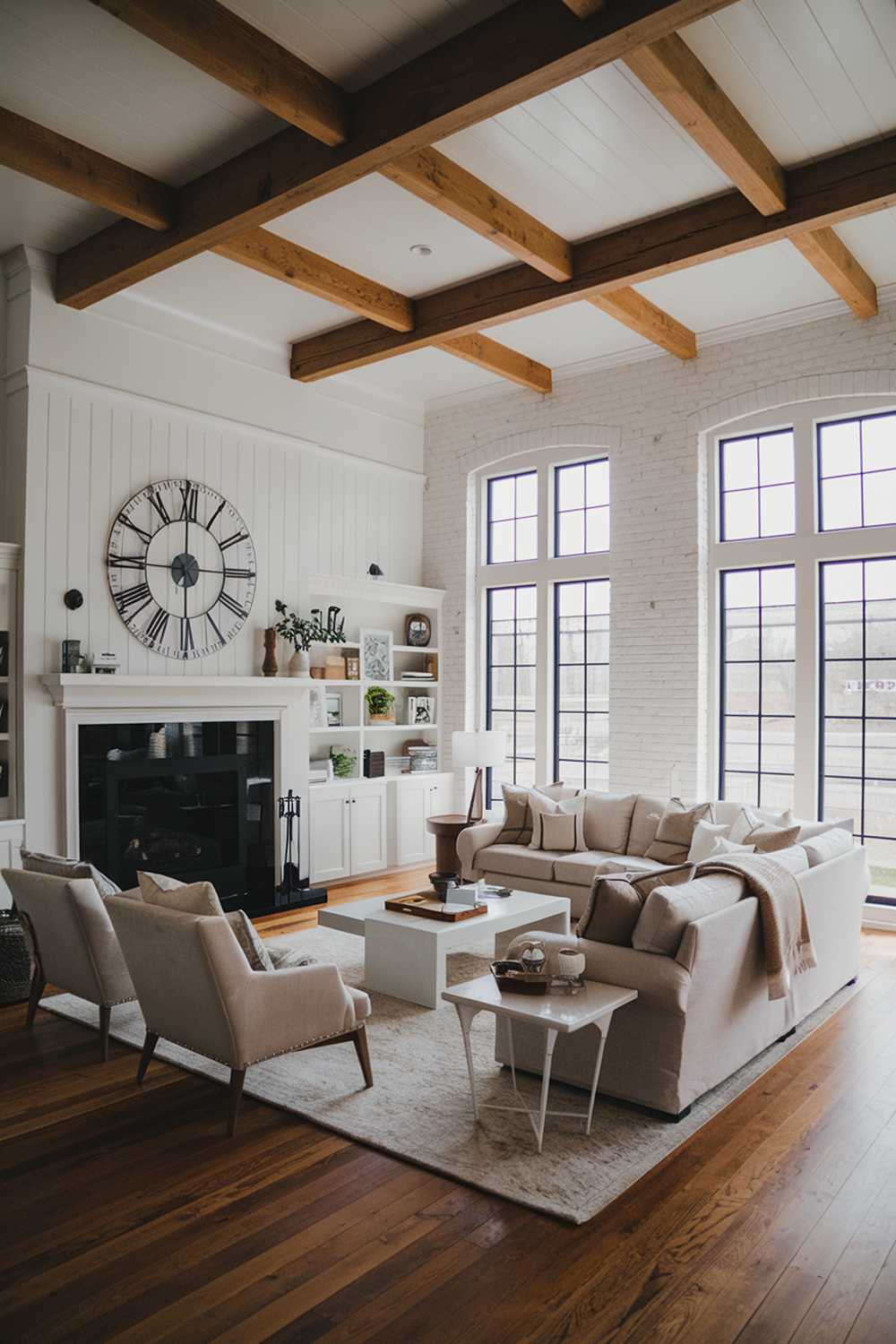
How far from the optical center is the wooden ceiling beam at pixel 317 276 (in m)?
5.66

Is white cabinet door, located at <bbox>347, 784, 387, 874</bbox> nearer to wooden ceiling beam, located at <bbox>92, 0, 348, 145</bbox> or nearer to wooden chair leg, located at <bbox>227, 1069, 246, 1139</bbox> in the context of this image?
wooden chair leg, located at <bbox>227, 1069, 246, 1139</bbox>

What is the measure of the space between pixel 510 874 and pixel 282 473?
3.59 m

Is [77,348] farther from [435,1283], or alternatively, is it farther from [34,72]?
[435,1283]

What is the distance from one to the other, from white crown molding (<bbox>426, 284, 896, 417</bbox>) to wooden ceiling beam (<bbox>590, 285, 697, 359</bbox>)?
0.17 metres

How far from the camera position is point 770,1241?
115 inches

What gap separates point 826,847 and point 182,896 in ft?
10.9

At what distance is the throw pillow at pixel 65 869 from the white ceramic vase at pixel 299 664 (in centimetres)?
300

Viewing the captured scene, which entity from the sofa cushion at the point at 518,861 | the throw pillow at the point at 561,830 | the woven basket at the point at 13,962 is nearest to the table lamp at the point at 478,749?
the sofa cushion at the point at 518,861

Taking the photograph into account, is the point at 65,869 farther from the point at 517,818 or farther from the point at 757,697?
the point at 757,697

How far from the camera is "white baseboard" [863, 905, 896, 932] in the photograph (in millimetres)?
6602

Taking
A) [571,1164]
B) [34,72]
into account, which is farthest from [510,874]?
[34,72]

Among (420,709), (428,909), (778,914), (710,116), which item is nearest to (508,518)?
(420,709)

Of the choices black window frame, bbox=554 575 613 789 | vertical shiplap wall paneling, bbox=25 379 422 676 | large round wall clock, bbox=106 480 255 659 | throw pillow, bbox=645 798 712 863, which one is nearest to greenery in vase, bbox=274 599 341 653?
vertical shiplap wall paneling, bbox=25 379 422 676

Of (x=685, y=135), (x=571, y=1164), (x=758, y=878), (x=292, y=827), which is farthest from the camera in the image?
(x=292, y=827)
